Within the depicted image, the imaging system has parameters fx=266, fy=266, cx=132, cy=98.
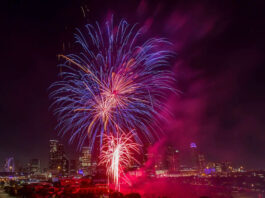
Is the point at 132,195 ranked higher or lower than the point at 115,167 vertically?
lower

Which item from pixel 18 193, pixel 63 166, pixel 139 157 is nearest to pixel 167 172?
pixel 63 166

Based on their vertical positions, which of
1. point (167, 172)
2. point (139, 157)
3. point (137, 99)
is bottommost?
point (167, 172)

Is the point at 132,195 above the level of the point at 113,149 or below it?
below

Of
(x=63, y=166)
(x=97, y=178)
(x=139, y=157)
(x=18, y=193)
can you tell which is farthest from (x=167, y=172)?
(x=18, y=193)

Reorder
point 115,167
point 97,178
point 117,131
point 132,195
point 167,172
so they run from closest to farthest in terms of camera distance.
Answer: point 132,195 < point 117,131 < point 115,167 < point 97,178 < point 167,172

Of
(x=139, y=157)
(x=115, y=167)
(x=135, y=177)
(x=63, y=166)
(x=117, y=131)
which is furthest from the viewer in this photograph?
(x=63, y=166)

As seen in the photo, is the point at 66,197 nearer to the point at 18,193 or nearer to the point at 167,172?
the point at 18,193

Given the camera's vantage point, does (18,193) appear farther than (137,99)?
Yes

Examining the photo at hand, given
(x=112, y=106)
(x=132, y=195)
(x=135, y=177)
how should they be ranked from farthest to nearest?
1. (x=135, y=177)
2. (x=112, y=106)
3. (x=132, y=195)

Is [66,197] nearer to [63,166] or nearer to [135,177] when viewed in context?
[135,177]
